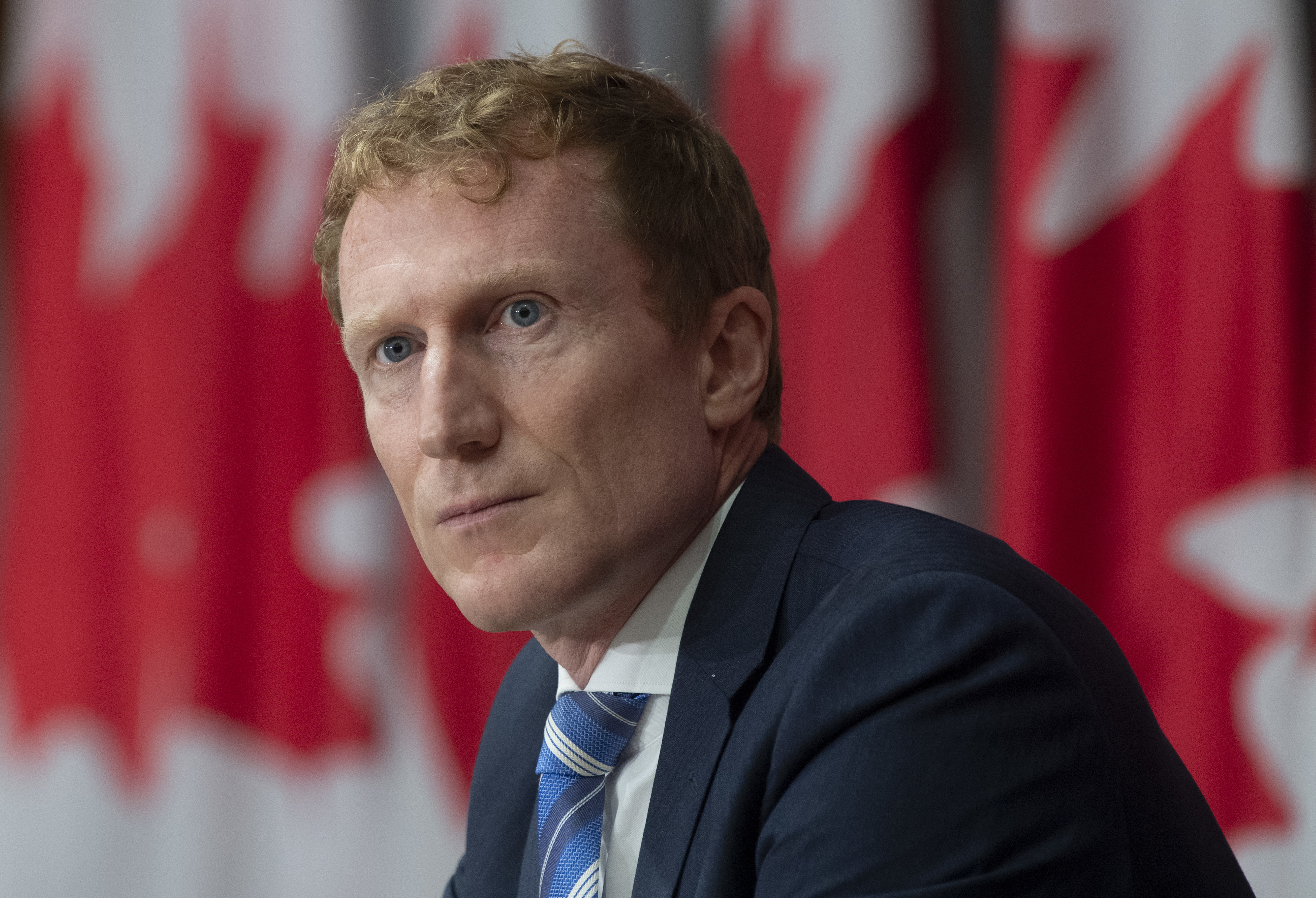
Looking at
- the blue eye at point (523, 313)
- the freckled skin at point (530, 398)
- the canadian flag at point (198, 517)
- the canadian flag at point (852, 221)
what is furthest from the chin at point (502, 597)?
the canadian flag at point (198, 517)

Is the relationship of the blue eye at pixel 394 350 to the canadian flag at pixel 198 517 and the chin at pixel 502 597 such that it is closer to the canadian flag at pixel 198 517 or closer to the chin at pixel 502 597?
the chin at pixel 502 597

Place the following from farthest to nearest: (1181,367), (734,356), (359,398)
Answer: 1. (359,398)
2. (1181,367)
3. (734,356)

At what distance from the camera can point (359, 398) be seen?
2297 mm

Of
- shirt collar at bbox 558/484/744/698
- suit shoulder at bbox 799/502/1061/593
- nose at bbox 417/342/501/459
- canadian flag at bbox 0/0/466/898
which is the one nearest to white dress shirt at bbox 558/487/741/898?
shirt collar at bbox 558/484/744/698

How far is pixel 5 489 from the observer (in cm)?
251

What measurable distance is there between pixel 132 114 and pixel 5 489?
0.83m

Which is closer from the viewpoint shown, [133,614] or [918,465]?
[918,465]

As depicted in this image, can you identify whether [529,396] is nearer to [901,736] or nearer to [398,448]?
[398,448]

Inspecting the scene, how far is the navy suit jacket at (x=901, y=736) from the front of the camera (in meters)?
0.77

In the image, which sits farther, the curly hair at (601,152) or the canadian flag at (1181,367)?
the canadian flag at (1181,367)

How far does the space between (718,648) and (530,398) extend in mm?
270

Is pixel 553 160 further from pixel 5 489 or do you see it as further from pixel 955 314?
pixel 5 489

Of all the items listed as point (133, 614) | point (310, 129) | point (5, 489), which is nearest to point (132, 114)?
point (310, 129)

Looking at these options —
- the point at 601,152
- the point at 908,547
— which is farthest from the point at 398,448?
the point at 908,547
